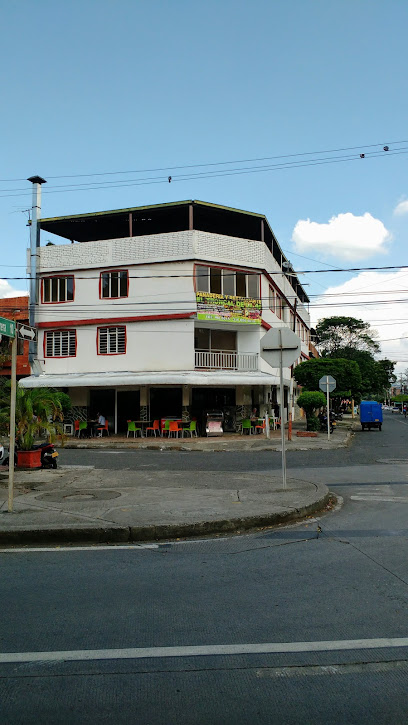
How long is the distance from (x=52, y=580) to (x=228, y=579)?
167 cm

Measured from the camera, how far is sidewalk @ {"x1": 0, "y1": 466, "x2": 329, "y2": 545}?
22.5ft

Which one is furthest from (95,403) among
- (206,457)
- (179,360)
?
(206,457)

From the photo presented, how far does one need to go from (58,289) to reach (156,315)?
5880 millimetres

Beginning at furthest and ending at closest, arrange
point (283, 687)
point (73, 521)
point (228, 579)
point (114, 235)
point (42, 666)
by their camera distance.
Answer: point (114, 235) → point (73, 521) → point (228, 579) → point (42, 666) → point (283, 687)

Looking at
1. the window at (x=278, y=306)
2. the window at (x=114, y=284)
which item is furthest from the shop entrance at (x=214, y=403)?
the window at (x=278, y=306)

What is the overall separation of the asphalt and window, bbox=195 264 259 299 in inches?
600

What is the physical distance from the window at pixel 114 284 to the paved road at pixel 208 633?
74.0 feet

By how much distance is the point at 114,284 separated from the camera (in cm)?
2833

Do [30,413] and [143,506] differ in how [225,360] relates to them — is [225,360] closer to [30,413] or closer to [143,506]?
[30,413]

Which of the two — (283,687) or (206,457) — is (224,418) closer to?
(206,457)

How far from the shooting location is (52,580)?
527 centimetres

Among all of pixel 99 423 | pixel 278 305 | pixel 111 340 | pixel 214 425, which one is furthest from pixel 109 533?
pixel 278 305

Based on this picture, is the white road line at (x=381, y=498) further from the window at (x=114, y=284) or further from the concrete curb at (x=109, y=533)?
the window at (x=114, y=284)

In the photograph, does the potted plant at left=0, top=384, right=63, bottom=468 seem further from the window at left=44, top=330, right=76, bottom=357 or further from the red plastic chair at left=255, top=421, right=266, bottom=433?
the window at left=44, top=330, right=76, bottom=357
